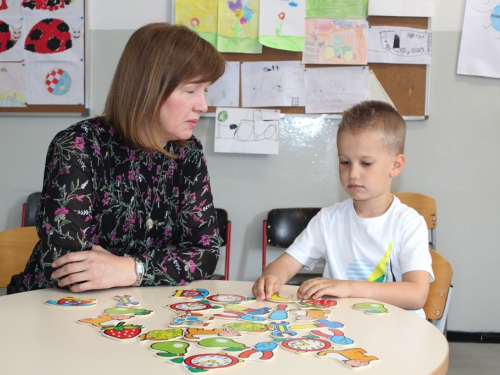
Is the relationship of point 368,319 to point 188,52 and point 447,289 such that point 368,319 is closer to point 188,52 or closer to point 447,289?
point 447,289

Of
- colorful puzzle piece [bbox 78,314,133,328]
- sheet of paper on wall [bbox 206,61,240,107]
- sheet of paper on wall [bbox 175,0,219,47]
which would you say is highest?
sheet of paper on wall [bbox 175,0,219,47]

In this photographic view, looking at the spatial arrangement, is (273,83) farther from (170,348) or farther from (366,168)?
(170,348)

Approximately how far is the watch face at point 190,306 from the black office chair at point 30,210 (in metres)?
2.39

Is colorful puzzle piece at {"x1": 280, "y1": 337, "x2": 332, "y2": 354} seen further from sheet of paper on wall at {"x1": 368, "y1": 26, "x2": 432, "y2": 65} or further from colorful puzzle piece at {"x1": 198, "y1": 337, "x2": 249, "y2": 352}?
sheet of paper on wall at {"x1": 368, "y1": 26, "x2": 432, "y2": 65}

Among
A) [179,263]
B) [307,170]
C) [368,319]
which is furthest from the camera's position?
[307,170]

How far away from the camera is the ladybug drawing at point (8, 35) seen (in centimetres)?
344

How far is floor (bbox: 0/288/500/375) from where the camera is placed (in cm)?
281

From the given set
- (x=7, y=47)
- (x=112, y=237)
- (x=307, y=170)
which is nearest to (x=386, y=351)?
(x=112, y=237)

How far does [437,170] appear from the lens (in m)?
3.26

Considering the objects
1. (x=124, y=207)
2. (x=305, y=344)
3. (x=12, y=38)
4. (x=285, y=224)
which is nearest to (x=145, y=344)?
(x=305, y=344)

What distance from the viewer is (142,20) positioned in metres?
3.40

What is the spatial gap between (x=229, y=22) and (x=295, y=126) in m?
0.72

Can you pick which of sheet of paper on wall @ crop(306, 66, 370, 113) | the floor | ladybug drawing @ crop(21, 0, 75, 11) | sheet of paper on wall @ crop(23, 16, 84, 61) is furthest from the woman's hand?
ladybug drawing @ crop(21, 0, 75, 11)

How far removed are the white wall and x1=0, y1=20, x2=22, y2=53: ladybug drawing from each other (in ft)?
1.59
